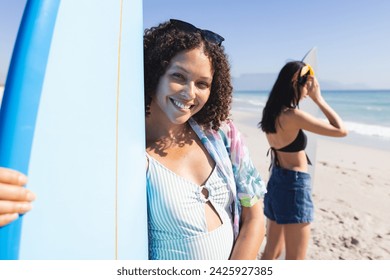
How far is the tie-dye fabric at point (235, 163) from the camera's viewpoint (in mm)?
1426

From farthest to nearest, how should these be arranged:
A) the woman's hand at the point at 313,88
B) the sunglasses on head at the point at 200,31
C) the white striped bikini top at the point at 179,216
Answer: the woman's hand at the point at 313,88 < the sunglasses on head at the point at 200,31 < the white striped bikini top at the point at 179,216

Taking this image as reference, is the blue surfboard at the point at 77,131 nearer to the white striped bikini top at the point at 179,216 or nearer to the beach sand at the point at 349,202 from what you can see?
the white striped bikini top at the point at 179,216

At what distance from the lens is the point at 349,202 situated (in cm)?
537

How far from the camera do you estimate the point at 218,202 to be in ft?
4.49

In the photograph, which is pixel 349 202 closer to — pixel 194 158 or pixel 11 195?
pixel 194 158

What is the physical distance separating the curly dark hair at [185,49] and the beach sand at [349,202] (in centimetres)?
271

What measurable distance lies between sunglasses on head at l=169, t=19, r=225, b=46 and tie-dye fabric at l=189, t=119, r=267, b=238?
1.17ft

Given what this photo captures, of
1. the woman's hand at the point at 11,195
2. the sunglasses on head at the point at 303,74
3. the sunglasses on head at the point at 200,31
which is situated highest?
the sunglasses on head at the point at 303,74

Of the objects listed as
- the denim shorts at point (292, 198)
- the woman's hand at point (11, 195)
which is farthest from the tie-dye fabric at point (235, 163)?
the denim shorts at point (292, 198)

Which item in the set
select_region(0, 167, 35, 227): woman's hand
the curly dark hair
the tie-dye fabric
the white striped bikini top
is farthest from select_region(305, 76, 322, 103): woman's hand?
select_region(0, 167, 35, 227): woman's hand

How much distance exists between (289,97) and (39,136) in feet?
6.61

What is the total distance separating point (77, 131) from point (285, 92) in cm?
187

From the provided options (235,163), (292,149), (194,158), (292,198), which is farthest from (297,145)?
(194,158)
